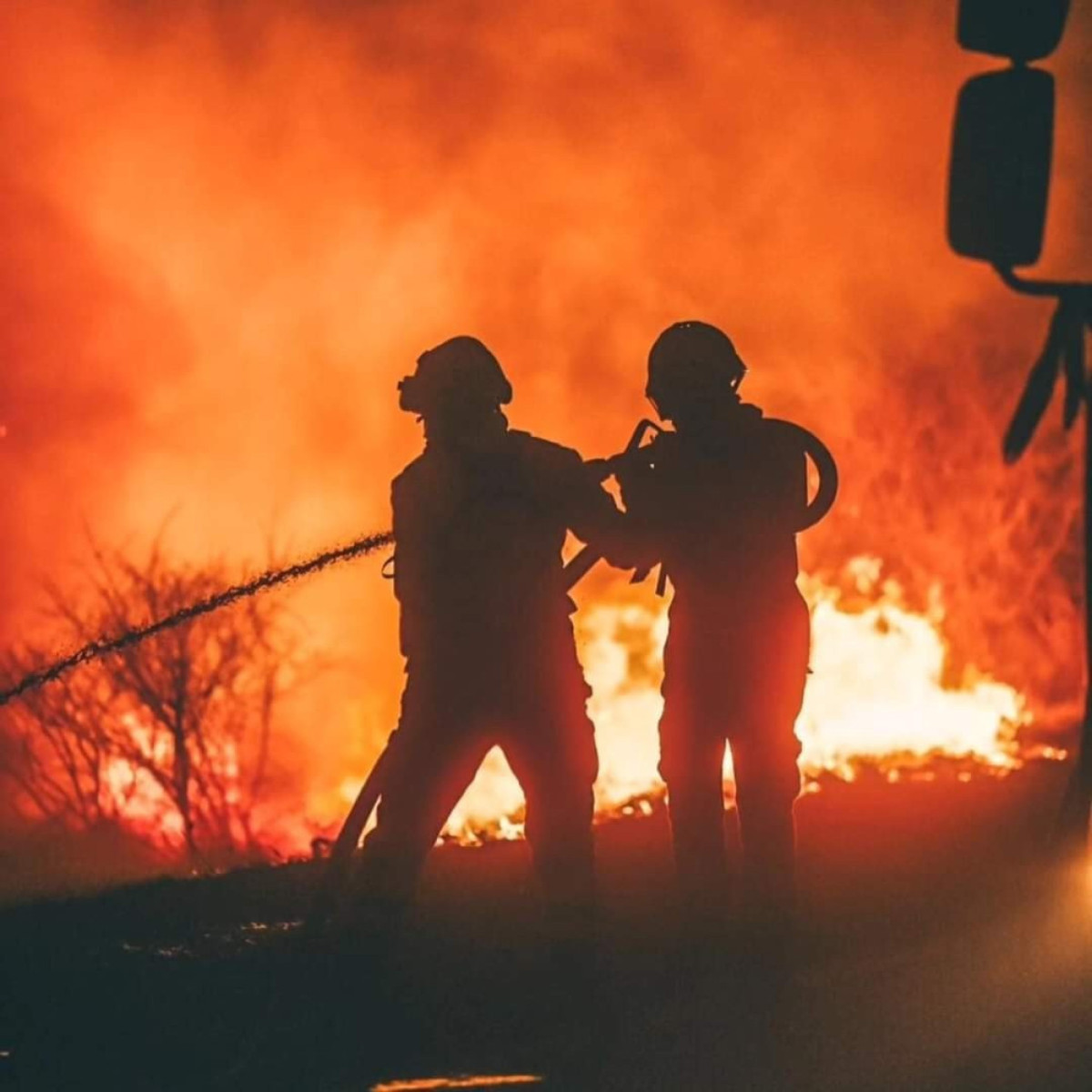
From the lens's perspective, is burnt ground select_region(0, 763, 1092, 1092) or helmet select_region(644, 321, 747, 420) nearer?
burnt ground select_region(0, 763, 1092, 1092)

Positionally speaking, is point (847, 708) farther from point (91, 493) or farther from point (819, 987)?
point (91, 493)

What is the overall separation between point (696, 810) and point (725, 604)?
0.67 meters

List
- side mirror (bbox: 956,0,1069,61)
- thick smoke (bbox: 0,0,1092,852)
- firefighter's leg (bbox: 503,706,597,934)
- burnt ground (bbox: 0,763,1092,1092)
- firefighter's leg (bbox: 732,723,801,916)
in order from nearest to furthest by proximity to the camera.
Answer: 1. burnt ground (bbox: 0,763,1092,1092)
2. side mirror (bbox: 956,0,1069,61)
3. firefighter's leg (bbox: 503,706,597,934)
4. firefighter's leg (bbox: 732,723,801,916)
5. thick smoke (bbox: 0,0,1092,852)

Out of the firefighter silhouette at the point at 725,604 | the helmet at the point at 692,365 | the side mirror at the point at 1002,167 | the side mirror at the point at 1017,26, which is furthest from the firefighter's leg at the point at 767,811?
the side mirror at the point at 1017,26

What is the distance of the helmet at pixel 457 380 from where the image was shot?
5.63 metres

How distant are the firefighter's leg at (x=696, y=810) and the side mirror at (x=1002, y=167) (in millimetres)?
1898

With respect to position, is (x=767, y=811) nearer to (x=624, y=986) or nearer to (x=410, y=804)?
(x=624, y=986)

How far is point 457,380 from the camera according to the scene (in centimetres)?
564

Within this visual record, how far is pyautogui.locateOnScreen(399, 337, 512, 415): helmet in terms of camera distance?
563 centimetres

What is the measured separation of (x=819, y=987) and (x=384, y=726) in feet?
30.9

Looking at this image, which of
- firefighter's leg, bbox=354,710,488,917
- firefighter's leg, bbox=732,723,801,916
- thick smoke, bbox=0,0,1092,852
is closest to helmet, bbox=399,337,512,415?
firefighter's leg, bbox=354,710,488,917

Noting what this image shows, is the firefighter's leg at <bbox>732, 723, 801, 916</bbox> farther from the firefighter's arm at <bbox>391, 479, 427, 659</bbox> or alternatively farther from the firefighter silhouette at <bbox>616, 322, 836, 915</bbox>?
the firefighter's arm at <bbox>391, 479, 427, 659</bbox>

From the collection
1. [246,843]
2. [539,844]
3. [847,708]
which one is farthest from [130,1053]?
[246,843]

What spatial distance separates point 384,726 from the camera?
1427cm
